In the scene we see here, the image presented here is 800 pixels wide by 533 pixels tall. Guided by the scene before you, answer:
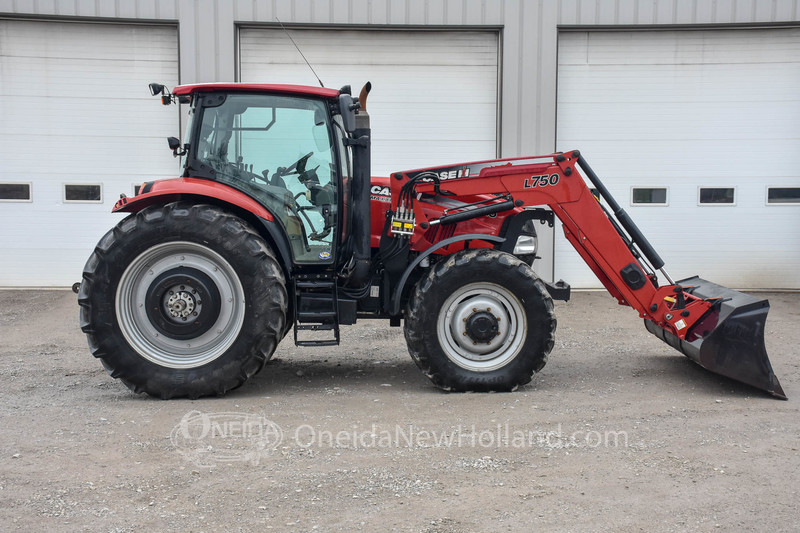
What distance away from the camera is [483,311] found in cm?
579

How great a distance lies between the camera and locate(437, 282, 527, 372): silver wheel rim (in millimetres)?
5785

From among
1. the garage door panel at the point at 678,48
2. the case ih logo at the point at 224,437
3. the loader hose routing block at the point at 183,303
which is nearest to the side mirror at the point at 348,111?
the loader hose routing block at the point at 183,303

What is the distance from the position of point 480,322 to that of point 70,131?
7.98 m

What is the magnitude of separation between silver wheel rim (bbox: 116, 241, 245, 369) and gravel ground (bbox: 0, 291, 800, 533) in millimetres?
363

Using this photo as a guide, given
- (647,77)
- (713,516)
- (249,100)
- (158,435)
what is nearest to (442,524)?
(713,516)

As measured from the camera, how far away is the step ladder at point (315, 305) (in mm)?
5797

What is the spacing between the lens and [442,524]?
3.49 metres

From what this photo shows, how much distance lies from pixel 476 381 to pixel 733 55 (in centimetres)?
A: 791

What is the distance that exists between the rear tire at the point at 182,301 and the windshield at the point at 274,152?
12.7 inches

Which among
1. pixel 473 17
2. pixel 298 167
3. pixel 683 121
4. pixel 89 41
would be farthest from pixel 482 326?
pixel 89 41

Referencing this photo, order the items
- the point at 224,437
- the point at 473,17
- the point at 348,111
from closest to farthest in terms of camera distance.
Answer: the point at 224,437 < the point at 348,111 < the point at 473,17

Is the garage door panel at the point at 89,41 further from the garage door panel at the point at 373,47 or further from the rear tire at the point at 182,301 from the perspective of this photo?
the rear tire at the point at 182,301

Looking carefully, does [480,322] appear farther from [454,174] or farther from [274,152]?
[274,152]

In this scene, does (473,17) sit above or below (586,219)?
above
